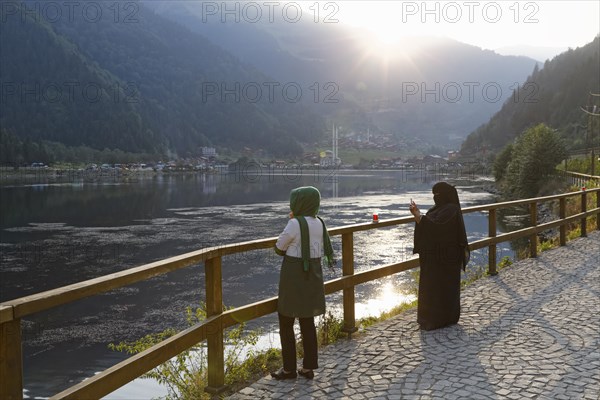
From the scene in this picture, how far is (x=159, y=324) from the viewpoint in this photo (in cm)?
1460

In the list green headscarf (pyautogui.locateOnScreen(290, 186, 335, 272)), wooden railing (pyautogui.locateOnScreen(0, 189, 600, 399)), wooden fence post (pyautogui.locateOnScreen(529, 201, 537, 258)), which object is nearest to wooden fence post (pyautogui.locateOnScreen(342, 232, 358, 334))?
wooden railing (pyautogui.locateOnScreen(0, 189, 600, 399))

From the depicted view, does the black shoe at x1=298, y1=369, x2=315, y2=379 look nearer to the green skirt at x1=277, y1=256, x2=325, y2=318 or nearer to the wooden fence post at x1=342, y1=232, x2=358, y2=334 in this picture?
the green skirt at x1=277, y1=256, x2=325, y2=318

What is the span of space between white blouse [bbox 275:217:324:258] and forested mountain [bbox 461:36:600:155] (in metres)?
90.0

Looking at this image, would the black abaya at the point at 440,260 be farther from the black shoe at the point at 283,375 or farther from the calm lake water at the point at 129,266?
the calm lake water at the point at 129,266

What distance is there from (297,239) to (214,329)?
96 cm

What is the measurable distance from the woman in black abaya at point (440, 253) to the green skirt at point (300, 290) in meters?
1.69

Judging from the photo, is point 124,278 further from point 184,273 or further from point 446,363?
point 184,273

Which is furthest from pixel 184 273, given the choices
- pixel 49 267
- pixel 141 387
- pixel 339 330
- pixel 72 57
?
pixel 72 57

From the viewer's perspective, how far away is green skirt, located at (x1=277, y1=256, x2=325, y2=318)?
4.53m

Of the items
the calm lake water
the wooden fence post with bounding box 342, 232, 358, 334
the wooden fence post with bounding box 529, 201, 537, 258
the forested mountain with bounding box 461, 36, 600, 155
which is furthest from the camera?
the forested mountain with bounding box 461, 36, 600, 155

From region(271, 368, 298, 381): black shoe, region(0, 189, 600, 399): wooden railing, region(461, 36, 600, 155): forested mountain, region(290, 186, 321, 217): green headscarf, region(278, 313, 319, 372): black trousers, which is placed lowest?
region(271, 368, 298, 381): black shoe

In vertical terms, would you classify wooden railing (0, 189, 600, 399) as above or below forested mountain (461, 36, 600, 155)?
below

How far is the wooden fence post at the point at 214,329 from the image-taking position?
4402 mm

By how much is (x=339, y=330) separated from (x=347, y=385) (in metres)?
1.52
